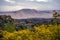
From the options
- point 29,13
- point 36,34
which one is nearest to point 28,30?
point 36,34

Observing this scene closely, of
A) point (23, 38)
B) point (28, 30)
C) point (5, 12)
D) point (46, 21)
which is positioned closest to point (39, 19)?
point (46, 21)

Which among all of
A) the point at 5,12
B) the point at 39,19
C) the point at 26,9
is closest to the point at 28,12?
the point at 26,9

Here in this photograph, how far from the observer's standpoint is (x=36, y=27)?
7.15 ft

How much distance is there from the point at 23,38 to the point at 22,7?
1.58 ft

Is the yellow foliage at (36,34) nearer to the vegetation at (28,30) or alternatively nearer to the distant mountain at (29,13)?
the vegetation at (28,30)

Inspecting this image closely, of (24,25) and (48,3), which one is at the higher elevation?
(48,3)

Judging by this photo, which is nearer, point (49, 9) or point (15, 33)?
point (15, 33)

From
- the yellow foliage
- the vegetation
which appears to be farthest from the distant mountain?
the yellow foliage

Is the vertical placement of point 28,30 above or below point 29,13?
below

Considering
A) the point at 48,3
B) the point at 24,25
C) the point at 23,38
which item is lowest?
the point at 23,38

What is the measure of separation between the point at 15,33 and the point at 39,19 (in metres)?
0.44

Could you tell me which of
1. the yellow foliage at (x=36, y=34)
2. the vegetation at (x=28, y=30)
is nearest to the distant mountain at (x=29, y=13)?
the vegetation at (x=28, y=30)

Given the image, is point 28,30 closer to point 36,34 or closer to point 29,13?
point 36,34

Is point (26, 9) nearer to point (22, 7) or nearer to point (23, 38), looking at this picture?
point (22, 7)
